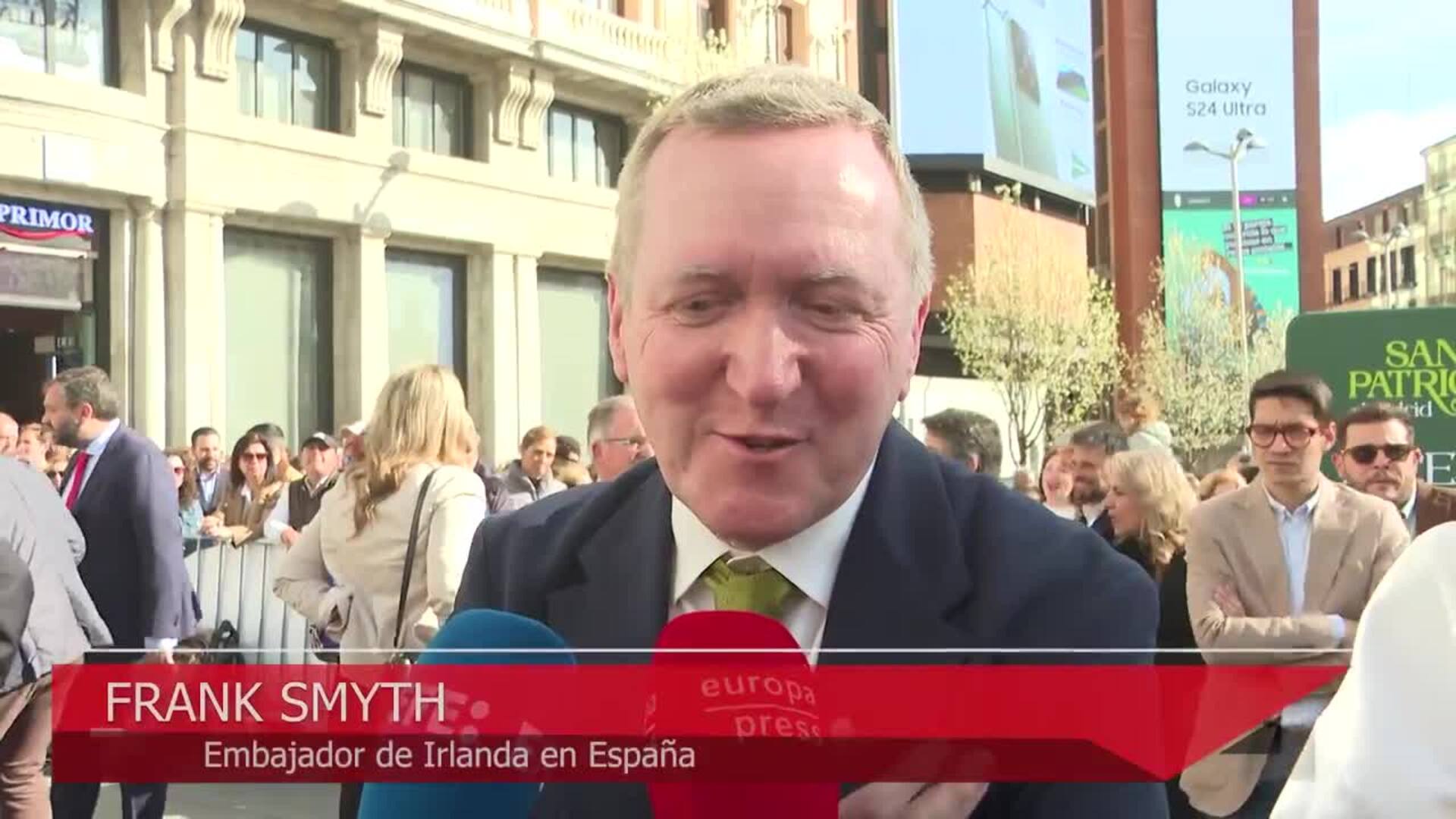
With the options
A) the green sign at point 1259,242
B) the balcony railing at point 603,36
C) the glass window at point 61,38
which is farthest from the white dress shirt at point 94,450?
the green sign at point 1259,242

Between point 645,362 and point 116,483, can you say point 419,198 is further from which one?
point 645,362

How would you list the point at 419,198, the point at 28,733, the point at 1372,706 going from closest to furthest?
1. the point at 1372,706
2. the point at 28,733
3. the point at 419,198

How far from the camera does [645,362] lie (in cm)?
110

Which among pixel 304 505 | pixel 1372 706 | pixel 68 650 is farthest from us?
pixel 304 505

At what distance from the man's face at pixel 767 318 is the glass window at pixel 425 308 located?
696 inches

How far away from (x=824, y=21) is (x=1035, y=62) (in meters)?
33.9

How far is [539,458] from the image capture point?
8.00 meters

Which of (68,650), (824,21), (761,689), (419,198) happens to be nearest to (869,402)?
(761,689)

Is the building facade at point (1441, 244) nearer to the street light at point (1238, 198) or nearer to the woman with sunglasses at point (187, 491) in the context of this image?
the street light at point (1238, 198)

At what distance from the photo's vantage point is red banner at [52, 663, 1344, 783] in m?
1.16

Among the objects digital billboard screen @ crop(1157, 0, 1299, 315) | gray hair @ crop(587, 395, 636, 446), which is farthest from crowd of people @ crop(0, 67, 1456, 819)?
digital billboard screen @ crop(1157, 0, 1299, 315)

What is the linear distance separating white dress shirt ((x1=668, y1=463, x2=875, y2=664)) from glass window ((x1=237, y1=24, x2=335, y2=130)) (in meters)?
17.1

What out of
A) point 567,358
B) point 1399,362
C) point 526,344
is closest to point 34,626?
point 1399,362

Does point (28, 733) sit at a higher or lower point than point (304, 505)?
lower
